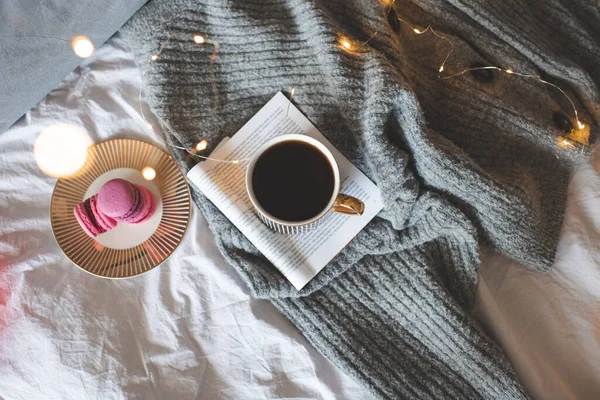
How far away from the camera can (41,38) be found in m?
0.60

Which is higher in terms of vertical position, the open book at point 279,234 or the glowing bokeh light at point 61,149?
the glowing bokeh light at point 61,149

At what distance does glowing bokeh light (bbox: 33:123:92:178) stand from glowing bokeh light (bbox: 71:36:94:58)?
0.10 m

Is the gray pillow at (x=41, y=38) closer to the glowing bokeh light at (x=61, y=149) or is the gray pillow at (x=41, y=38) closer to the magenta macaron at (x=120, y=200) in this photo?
the glowing bokeh light at (x=61, y=149)

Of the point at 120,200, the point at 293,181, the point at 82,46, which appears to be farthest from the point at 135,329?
the point at 82,46

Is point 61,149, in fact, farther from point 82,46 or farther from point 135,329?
point 135,329

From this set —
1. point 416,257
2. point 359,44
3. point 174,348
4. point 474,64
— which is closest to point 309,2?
point 359,44

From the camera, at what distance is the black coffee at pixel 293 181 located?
21.9 inches

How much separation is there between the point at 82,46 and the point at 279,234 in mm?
379

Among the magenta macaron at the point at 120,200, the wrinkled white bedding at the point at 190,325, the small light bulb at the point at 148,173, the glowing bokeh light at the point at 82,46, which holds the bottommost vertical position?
the wrinkled white bedding at the point at 190,325

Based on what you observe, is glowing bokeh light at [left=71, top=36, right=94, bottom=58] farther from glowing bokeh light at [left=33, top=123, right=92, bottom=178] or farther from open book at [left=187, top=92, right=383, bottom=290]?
open book at [left=187, top=92, right=383, bottom=290]

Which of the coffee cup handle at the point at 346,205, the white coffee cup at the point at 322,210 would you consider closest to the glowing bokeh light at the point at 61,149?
the white coffee cup at the point at 322,210

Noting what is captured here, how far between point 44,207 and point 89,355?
210 mm

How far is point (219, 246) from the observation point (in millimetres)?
608

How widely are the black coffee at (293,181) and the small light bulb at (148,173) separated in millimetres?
160
